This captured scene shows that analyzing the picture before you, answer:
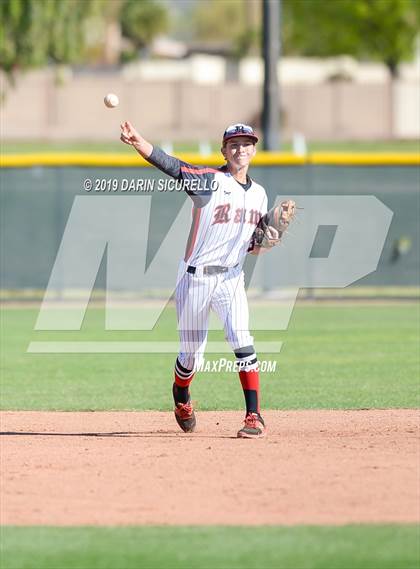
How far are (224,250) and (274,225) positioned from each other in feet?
1.24

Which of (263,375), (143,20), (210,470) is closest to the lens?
(210,470)

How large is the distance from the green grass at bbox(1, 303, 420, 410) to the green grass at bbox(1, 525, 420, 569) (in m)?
4.33

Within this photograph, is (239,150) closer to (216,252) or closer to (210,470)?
(216,252)

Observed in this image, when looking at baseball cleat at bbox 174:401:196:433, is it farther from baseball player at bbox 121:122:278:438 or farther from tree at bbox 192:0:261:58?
A: tree at bbox 192:0:261:58

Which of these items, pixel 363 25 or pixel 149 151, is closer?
pixel 149 151

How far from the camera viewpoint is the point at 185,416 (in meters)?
8.72

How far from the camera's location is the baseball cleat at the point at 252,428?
27.6 feet

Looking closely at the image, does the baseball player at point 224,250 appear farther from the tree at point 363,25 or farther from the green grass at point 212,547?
the tree at point 363,25

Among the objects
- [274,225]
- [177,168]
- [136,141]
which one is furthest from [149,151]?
[274,225]

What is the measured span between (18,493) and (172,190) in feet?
38.1

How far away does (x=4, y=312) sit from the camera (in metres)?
17.2

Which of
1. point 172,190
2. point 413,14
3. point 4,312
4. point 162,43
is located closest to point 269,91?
point 172,190

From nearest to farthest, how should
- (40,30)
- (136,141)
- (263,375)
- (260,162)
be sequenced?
(136,141)
(263,375)
(260,162)
(40,30)

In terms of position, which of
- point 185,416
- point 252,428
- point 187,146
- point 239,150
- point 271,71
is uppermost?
point 239,150
